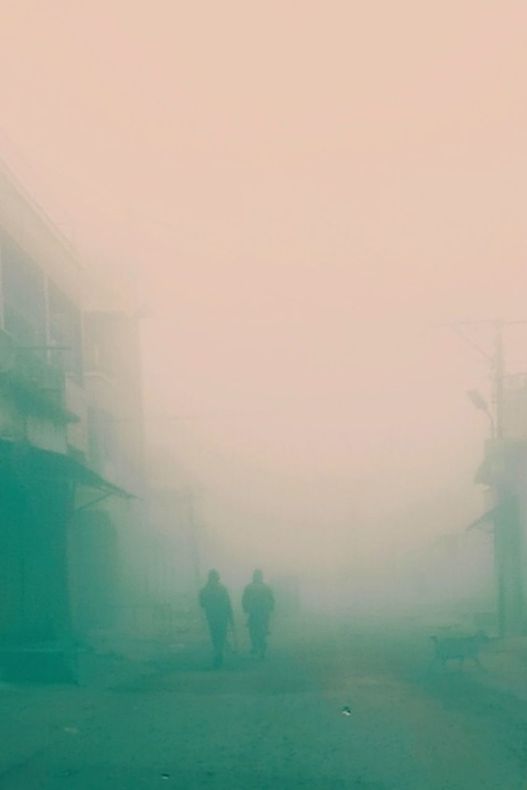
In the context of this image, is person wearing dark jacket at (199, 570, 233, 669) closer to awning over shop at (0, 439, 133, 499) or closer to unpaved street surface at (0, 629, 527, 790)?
unpaved street surface at (0, 629, 527, 790)

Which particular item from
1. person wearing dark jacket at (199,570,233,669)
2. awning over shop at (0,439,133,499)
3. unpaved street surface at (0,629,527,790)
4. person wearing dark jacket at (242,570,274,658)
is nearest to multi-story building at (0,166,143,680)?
awning over shop at (0,439,133,499)

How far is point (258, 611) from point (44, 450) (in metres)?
5.59

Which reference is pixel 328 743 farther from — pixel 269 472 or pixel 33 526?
pixel 269 472

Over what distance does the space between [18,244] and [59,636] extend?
7.94 metres

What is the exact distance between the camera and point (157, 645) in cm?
2772

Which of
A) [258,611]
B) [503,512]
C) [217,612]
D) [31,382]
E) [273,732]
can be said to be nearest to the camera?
[273,732]

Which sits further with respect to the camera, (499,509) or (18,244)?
(499,509)

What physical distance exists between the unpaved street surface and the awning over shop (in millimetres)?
4270

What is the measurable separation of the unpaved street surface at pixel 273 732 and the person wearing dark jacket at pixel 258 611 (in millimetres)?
3071

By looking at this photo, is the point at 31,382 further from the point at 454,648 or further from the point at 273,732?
the point at 273,732

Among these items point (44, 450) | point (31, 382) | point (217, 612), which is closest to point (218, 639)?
point (217, 612)

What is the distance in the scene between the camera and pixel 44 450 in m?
22.6

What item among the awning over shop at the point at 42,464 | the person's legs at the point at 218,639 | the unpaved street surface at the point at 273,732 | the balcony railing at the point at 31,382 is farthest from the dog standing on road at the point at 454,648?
the balcony railing at the point at 31,382

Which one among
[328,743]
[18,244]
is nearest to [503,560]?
[18,244]
